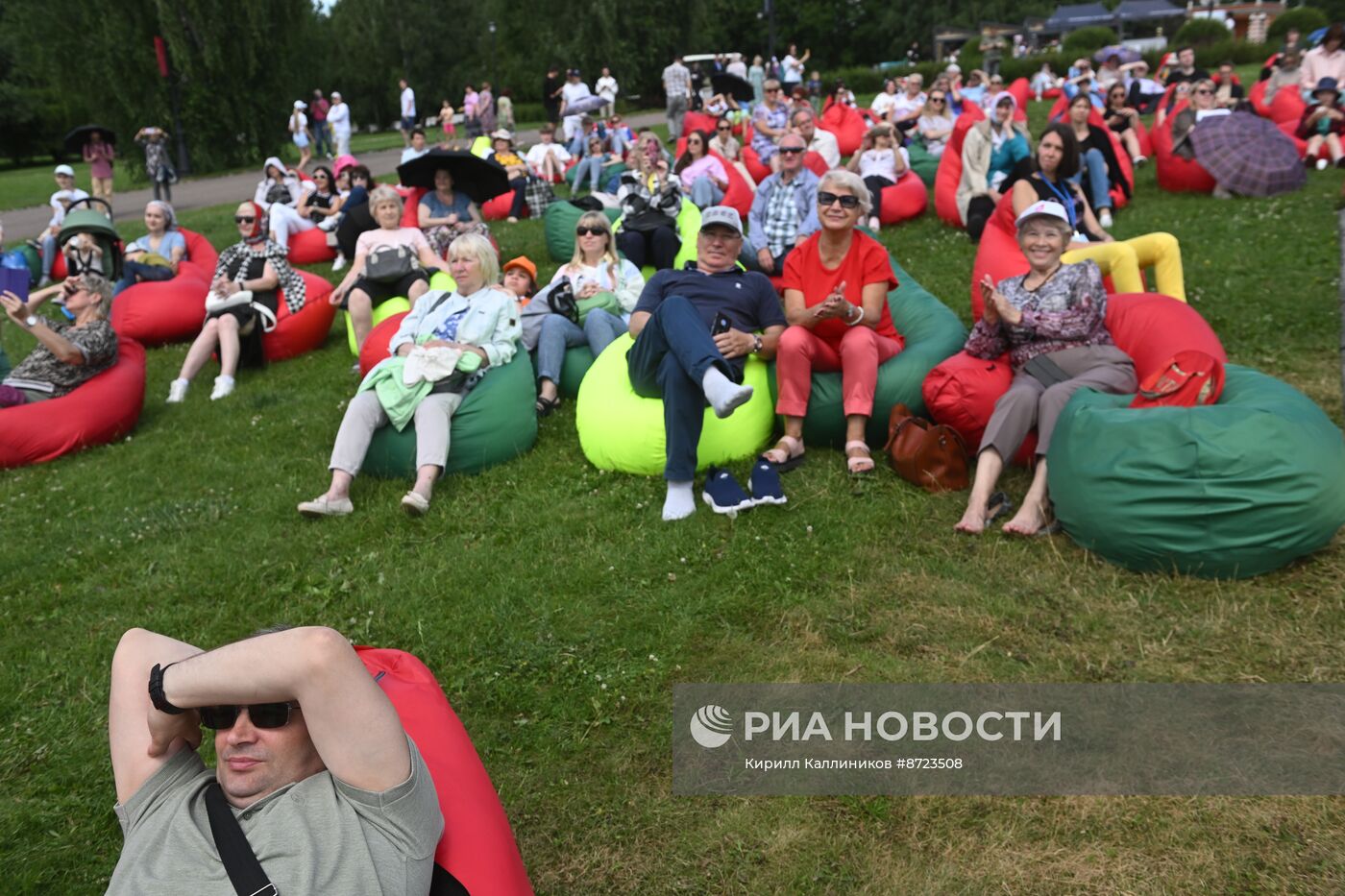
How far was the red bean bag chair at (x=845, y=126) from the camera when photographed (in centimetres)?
1582

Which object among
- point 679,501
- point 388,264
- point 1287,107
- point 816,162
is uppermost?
point 1287,107

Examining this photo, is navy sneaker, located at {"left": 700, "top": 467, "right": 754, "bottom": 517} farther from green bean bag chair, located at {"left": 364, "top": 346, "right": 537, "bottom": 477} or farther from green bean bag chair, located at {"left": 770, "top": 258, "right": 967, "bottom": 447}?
green bean bag chair, located at {"left": 364, "top": 346, "right": 537, "bottom": 477}

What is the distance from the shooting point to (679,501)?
5.08 metres

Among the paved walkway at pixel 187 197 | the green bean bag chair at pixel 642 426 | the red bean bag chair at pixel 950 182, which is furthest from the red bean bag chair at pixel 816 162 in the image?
the paved walkway at pixel 187 197

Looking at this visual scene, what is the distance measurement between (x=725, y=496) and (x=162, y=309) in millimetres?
6618

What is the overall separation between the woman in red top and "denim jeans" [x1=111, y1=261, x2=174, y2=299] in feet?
21.6

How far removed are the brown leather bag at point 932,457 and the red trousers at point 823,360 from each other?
1.10 feet

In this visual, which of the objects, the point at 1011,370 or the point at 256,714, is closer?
the point at 256,714

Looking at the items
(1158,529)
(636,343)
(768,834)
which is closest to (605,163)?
(636,343)

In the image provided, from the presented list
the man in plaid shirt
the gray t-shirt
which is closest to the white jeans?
the gray t-shirt

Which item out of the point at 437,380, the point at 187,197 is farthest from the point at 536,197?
the point at 187,197

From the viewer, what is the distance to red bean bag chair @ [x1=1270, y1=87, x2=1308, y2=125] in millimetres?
13109

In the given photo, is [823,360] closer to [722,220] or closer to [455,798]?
Answer: [722,220]

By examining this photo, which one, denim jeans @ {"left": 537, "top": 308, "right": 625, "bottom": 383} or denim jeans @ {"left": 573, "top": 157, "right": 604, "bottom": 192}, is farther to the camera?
denim jeans @ {"left": 573, "top": 157, "right": 604, "bottom": 192}
